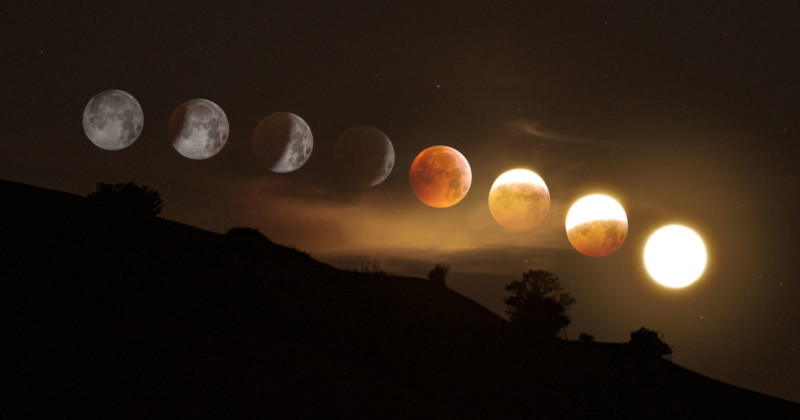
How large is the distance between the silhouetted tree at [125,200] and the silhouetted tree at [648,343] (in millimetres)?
33755

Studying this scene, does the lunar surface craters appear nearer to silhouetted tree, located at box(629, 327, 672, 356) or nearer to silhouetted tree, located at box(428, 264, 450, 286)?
silhouetted tree, located at box(428, 264, 450, 286)

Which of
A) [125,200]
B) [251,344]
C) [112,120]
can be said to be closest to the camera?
[251,344]

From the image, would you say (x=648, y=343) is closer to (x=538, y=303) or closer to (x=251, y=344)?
(x=538, y=303)

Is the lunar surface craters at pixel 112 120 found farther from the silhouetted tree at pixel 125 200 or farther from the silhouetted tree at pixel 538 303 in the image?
the silhouetted tree at pixel 538 303

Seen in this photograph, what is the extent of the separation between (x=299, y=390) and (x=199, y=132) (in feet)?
93.7

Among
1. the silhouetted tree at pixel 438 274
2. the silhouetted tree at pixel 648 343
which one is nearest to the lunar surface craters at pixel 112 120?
the silhouetted tree at pixel 438 274

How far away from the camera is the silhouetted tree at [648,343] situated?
37.9 m

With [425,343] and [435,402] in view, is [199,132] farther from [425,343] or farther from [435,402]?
[435,402]

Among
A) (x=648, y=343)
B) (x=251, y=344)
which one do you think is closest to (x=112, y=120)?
(x=251, y=344)

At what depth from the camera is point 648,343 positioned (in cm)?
3884

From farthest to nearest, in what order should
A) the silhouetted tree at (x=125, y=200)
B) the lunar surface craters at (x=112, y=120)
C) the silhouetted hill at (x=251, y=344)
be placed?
the lunar surface craters at (x=112, y=120), the silhouetted tree at (x=125, y=200), the silhouetted hill at (x=251, y=344)

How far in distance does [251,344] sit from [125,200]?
14579mm

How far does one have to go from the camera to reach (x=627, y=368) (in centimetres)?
2888

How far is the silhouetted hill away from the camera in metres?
12.1
